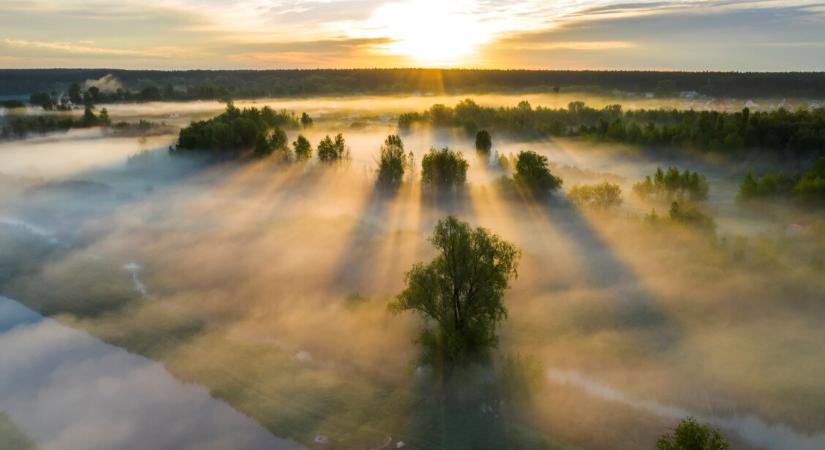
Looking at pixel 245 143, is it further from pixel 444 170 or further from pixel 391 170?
pixel 444 170

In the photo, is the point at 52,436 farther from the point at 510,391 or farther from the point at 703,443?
the point at 703,443

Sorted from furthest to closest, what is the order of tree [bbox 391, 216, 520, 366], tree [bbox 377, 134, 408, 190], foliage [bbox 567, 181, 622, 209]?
tree [bbox 377, 134, 408, 190], foliage [bbox 567, 181, 622, 209], tree [bbox 391, 216, 520, 366]

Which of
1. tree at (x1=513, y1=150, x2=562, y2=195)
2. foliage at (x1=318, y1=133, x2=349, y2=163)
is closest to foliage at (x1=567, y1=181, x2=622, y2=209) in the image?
tree at (x1=513, y1=150, x2=562, y2=195)

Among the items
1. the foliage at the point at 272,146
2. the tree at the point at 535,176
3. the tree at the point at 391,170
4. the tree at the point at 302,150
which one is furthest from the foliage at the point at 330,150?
the tree at the point at 535,176

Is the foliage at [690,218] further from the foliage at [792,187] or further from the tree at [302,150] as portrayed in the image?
the tree at [302,150]

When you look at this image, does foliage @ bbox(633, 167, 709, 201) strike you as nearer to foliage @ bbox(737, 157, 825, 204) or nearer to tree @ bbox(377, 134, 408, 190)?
foliage @ bbox(737, 157, 825, 204)

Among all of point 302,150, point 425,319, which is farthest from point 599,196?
point 302,150
